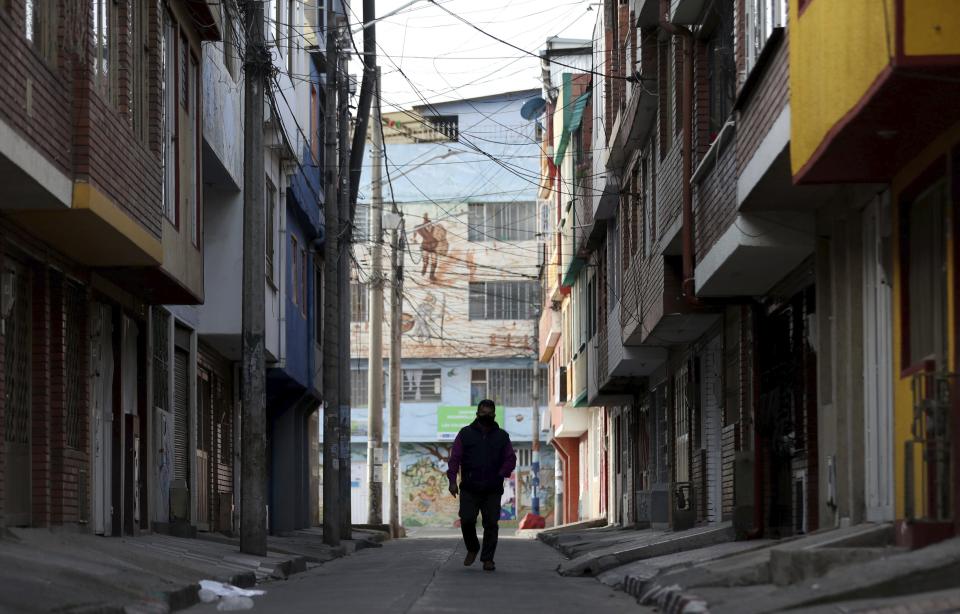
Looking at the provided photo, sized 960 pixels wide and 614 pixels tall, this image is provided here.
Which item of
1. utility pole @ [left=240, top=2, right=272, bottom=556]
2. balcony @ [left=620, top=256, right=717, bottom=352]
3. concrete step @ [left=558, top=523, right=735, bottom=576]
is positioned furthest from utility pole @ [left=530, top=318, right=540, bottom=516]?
utility pole @ [left=240, top=2, right=272, bottom=556]

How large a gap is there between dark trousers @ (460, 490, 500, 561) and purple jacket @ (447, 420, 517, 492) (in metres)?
0.09

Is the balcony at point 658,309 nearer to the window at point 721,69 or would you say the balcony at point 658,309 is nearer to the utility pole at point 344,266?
the window at point 721,69

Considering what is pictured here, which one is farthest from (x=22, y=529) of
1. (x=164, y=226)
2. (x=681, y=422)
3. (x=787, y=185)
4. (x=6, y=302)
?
(x=681, y=422)

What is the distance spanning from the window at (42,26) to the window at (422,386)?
53.2 meters

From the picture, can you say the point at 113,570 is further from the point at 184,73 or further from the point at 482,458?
the point at 184,73

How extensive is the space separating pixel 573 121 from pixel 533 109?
2030 centimetres

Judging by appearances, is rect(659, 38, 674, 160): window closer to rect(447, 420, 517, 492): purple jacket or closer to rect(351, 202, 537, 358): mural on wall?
rect(447, 420, 517, 492): purple jacket

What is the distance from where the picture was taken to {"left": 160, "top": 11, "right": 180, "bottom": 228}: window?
746 inches

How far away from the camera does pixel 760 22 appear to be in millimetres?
15219

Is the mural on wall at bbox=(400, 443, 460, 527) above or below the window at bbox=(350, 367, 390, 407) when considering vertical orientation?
below

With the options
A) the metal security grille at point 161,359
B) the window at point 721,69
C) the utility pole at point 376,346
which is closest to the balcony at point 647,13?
the window at point 721,69

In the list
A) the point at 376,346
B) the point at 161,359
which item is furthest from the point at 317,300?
the point at 161,359

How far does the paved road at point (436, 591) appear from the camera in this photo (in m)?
11.9

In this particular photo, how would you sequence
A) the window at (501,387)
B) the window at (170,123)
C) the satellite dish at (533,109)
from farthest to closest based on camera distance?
the window at (501,387) < the satellite dish at (533,109) < the window at (170,123)
